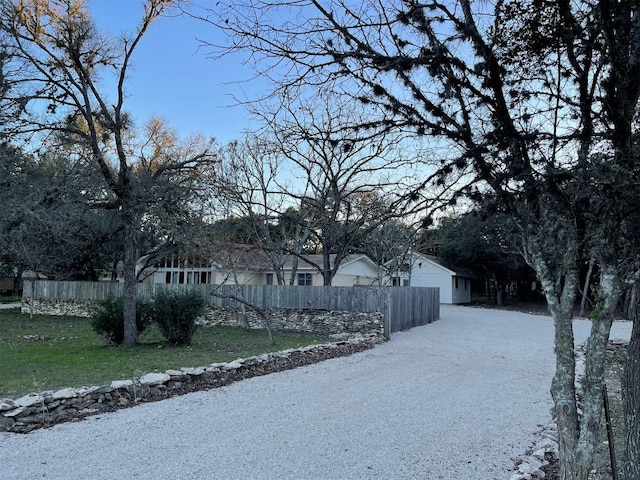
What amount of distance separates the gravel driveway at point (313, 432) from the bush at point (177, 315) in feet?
13.4

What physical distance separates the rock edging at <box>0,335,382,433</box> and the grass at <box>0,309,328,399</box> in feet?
1.92

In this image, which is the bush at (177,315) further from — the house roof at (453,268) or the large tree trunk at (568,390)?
the house roof at (453,268)

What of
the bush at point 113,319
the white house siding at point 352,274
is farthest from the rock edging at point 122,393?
the white house siding at point 352,274

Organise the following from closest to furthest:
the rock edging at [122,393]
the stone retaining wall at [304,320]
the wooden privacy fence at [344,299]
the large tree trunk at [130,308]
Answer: the rock edging at [122,393]
the large tree trunk at [130,308]
the stone retaining wall at [304,320]
the wooden privacy fence at [344,299]

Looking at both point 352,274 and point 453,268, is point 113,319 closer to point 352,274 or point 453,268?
point 352,274

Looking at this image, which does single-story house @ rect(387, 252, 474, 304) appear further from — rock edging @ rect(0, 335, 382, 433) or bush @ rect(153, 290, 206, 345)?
rock edging @ rect(0, 335, 382, 433)

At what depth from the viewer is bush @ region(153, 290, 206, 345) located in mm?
12008

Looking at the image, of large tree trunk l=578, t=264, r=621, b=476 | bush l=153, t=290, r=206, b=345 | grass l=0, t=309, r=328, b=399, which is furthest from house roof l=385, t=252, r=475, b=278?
large tree trunk l=578, t=264, r=621, b=476

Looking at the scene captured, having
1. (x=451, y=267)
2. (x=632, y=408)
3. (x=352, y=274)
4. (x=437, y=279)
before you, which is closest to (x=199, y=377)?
(x=632, y=408)

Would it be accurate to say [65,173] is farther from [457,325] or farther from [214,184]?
[457,325]

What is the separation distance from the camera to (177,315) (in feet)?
39.5

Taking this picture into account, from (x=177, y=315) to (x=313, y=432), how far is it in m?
7.58

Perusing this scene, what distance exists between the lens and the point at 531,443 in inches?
202

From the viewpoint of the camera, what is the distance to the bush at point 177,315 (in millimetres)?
12008
